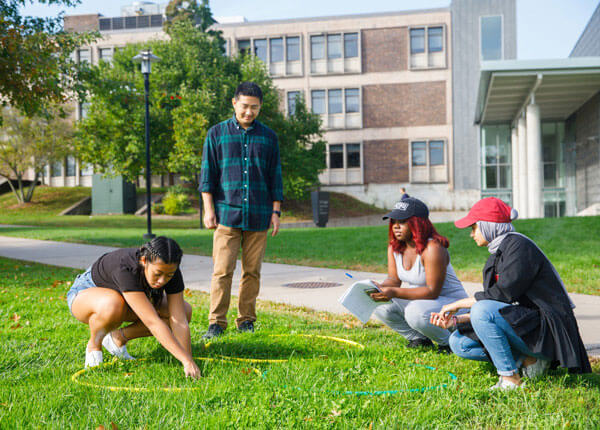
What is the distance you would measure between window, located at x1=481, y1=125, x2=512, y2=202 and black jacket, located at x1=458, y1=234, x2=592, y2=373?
101 ft

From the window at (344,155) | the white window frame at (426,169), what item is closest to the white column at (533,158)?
the white window frame at (426,169)

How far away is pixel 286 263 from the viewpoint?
38.6ft

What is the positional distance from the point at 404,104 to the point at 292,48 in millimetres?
9627

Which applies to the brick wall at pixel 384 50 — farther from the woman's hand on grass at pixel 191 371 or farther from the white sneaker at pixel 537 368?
the woman's hand on grass at pixel 191 371

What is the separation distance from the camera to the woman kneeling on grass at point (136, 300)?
3.67 m

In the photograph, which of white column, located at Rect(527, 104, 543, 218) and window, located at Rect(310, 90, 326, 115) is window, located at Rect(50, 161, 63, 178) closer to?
window, located at Rect(310, 90, 326, 115)

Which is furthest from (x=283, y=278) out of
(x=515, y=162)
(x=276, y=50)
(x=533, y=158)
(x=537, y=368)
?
(x=276, y=50)

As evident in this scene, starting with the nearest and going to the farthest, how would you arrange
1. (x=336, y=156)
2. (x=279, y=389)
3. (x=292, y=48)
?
(x=279, y=389)
(x=336, y=156)
(x=292, y=48)

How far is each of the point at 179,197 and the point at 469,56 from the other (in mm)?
23071

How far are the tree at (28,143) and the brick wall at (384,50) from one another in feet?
73.3

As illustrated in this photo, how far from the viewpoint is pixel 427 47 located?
137ft

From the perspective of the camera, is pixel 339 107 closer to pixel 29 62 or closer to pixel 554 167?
pixel 554 167

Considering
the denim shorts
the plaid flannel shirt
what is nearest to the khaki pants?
the plaid flannel shirt

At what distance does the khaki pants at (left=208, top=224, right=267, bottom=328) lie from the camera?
5.22m
